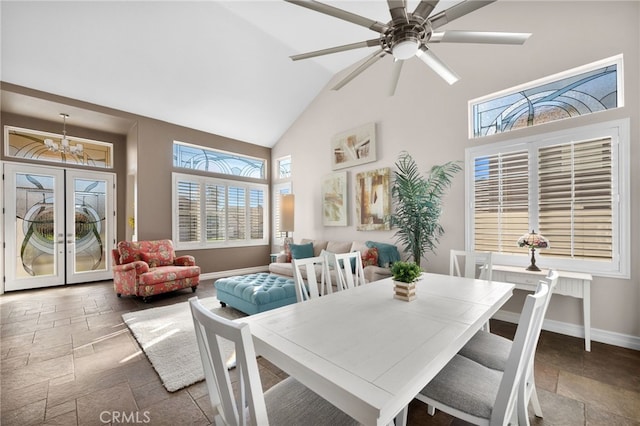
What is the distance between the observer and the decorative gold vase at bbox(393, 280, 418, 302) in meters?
1.67

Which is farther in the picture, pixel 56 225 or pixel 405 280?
pixel 56 225

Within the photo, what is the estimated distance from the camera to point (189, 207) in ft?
18.8

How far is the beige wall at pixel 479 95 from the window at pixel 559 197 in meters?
0.10

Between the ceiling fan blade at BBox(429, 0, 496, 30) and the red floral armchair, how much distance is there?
4682 millimetres

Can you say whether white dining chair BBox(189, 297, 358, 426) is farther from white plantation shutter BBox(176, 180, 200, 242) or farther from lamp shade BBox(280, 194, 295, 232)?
white plantation shutter BBox(176, 180, 200, 242)

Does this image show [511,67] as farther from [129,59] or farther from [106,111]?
[106,111]

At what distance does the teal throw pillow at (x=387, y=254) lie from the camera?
13.2 ft

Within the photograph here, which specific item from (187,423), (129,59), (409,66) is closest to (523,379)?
(187,423)

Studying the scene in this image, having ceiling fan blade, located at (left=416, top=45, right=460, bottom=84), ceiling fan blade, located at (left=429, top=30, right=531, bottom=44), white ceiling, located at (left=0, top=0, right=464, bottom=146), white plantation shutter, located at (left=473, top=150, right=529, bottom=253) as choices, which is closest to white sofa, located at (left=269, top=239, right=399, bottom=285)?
white plantation shutter, located at (left=473, top=150, right=529, bottom=253)

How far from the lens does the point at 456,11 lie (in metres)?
1.60

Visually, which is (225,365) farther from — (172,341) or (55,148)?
(55,148)

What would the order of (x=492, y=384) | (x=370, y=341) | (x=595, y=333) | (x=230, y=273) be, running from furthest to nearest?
(x=230, y=273) → (x=595, y=333) → (x=492, y=384) → (x=370, y=341)

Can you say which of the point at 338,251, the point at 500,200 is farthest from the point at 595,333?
the point at 338,251

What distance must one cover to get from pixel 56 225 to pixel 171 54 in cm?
396
